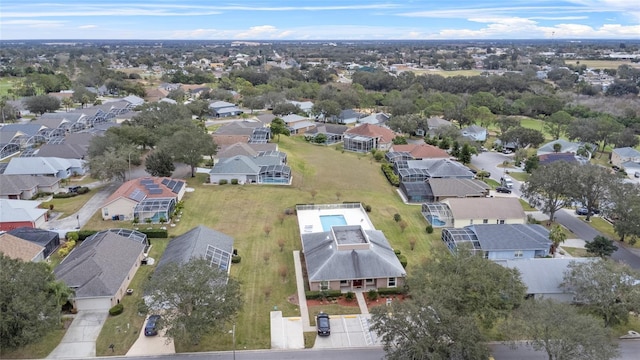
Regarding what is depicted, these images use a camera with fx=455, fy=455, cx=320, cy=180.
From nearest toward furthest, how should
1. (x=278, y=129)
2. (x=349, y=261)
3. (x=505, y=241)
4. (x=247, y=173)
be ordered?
1. (x=349, y=261)
2. (x=505, y=241)
3. (x=247, y=173)
4. (x=278, y=129)

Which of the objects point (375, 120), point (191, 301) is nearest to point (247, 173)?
point (191, 301)

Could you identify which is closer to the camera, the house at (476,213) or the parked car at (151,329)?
the parked car at (151,329)

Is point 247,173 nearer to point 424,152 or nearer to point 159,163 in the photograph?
point 159,163

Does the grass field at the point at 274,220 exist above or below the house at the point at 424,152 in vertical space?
below

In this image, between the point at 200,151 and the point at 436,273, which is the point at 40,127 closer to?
the point at 200,151

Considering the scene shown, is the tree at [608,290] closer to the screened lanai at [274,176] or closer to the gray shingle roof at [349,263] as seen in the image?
the gray shingle roof at [349,263]

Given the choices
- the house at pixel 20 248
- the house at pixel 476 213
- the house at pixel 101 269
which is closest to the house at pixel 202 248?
the house at pixel 101 269

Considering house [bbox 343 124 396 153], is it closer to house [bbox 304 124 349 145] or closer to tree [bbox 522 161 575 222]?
house [bbox 304 124 349 145]
